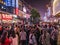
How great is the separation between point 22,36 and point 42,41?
2241 mm

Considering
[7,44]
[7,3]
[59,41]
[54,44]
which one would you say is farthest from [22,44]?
[7,3]

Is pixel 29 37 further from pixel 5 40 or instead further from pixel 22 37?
pixel 5 40

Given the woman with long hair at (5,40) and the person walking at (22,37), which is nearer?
the woman with long hair at (5,40)

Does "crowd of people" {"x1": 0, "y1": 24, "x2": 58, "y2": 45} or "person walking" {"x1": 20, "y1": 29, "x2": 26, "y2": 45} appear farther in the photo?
"person walking" {"x1": 20, "y1": 29, "x2": 26, "y2": 45}

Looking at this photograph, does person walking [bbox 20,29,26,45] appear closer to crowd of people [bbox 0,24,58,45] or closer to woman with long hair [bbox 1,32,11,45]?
crowd of people [bbox 0,24,58,45]

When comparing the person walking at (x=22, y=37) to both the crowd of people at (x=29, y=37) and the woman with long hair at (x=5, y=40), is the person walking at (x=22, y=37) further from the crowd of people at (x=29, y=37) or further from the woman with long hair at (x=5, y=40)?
the woman with long hair at (x=5, y=40)

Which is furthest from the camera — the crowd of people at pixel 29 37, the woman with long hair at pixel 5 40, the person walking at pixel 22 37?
the person walking at pixel 22 37

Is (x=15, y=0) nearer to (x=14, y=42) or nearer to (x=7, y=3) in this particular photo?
(x=7, y=3)

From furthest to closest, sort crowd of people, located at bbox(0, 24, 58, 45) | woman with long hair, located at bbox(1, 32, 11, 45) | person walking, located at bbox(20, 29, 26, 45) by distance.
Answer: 1. person walking, located at bbox(20, 29, 26, 45)
2. crowd of people, located at bbox(0, 24, 58, 45)
3. woman with long hair, located at bbox(1, 32, 11, 45)

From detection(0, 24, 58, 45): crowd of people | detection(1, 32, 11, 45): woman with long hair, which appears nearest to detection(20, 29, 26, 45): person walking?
detection(0, 24, 58, 45): crowd of people

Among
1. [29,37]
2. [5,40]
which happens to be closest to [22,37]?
[29,37]

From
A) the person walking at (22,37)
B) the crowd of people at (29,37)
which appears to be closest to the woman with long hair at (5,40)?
the crowd of people at (29,37)

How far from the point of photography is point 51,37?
14.6 meters

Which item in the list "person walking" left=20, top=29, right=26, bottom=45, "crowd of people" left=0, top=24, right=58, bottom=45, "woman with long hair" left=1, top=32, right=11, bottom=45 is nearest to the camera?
"woman with long hair" left=1, top=32, right=11, bottom=45
